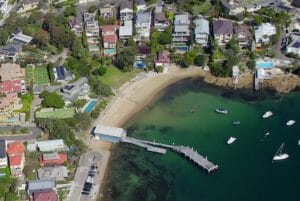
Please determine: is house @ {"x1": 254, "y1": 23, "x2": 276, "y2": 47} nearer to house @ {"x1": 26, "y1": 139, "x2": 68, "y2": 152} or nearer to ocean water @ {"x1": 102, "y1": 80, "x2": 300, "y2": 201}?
ocean water @ {"x1": 102, "y1": 80, "x2": 300, "y2": 201}

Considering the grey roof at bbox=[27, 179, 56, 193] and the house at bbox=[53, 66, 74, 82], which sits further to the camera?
the house at bbox=[53, 66, 74, 82]

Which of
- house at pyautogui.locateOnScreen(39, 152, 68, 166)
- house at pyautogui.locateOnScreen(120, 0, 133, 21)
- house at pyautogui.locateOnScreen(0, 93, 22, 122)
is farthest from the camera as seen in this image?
house at pyautogui.locateOnScreen(120, 0, 133, 21)

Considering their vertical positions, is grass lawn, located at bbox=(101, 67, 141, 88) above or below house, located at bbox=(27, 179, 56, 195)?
above

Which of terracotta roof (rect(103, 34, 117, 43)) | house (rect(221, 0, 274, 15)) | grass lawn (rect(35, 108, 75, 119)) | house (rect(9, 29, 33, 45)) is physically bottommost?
grass lawn (rect(35, 108, 75, 119))

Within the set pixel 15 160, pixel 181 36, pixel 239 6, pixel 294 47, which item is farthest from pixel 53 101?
pixel 239 6

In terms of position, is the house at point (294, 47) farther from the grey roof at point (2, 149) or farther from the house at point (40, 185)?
the grey roof at point (2, 149)

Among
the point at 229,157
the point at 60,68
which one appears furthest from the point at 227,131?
the point at 60,68

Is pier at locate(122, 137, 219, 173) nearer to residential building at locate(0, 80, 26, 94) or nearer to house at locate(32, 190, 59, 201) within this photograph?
house at locate(32, 190, 59, 201)

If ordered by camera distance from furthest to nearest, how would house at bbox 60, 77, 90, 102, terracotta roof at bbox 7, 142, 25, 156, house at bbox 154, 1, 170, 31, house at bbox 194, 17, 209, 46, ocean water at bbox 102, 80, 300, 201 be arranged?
house at bbox 154, 1, 170, 31 < house at bbox 194, 17, 209, 46 < house at bbox 60, 77, 90, 102 < terracotta roof at bbox 7, 142, 25, 156 < ocean water at bbox 102, 80, 300, 201

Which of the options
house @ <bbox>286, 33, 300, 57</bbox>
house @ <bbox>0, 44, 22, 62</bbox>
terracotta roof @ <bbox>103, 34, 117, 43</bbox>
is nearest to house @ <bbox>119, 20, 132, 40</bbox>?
terracotta roof @ <bbox>103, 34, 117, 43</bbox>
